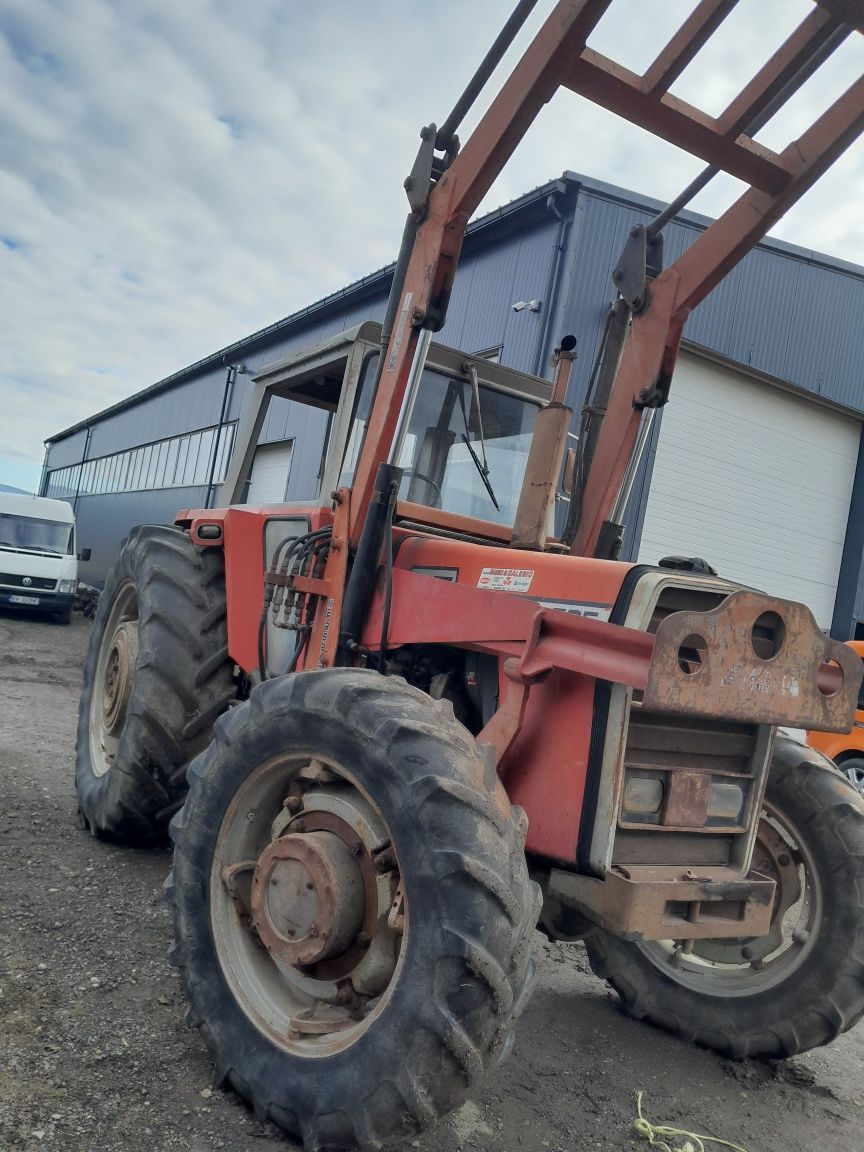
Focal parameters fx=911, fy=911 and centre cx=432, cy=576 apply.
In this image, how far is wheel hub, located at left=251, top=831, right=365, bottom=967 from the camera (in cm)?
237

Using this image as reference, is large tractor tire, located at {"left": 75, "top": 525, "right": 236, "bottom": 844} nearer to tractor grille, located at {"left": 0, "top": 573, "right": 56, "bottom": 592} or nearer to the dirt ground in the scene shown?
the dirt ground

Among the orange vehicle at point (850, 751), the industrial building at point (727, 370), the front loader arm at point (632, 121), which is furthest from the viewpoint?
the industrial building at point (727, 370)

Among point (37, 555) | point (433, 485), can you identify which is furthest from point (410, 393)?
point (37, 555)

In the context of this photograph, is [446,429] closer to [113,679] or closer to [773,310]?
[113,679]

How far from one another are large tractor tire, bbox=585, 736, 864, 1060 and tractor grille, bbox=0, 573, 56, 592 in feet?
50.9

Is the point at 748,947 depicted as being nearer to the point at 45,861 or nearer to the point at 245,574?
the point at 245,574

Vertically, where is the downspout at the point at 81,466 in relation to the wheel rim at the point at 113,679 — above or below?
above

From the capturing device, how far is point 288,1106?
7.40ft

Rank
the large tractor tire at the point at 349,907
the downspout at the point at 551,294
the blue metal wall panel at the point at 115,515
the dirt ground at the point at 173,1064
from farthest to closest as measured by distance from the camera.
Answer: the blue metal wall panel at the point at 115,515 < the downspout at the point at 551,294 < the dirt ground at the point at 173,1064 < the large tractor tire at the point at 349,907

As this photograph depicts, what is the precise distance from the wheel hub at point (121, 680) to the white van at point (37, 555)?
13.0m

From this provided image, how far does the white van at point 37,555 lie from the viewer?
16.6 m

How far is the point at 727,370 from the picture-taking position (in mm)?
12391

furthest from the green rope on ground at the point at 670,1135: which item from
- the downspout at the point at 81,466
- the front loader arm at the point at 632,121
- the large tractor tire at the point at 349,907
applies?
the downspout at the point at 81,466

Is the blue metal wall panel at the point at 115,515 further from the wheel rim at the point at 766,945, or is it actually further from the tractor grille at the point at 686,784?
the tractor grille at the point at 686,784
